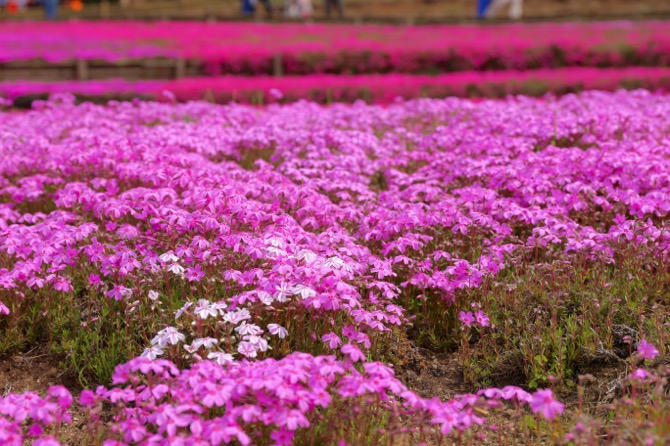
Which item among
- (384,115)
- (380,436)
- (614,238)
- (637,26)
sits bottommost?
(380,436)

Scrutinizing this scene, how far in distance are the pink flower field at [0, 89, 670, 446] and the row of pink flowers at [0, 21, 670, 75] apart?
8731 mm

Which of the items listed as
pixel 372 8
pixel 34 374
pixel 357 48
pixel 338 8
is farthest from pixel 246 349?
pixel 372 8

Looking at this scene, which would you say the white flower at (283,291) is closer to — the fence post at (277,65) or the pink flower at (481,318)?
the pink flower at (481,318)

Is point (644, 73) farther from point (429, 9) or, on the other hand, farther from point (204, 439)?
point (429, 9)

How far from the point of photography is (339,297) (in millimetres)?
4109

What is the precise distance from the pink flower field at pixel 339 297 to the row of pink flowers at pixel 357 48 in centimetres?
873

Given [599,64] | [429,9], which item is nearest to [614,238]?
[599,64]

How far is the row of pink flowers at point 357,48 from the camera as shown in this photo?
15.7 meters

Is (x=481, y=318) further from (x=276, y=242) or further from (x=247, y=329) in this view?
(x=247, y=329)

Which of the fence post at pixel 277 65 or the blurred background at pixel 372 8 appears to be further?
the blurred background at pixel 372 8

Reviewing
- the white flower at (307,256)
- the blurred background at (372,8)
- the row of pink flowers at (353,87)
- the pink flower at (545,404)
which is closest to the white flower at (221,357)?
the white flower at (307,256)

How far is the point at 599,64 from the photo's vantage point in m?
16.5

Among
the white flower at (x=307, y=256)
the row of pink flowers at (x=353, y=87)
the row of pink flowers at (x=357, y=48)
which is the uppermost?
the row of pink flowers at (x=357, y=48)

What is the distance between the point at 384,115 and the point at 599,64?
30.5 feet
